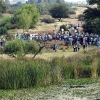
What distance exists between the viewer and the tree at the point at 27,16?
52.5m

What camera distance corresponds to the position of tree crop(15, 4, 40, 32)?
52.5 m

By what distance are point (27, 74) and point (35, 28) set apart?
42.7 metres

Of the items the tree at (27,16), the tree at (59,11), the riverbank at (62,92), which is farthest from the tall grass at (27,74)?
the tree at (59,11)

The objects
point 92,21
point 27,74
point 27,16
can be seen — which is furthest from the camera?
point 27,16

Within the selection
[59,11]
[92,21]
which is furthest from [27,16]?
[59,11]

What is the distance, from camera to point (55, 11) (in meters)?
75.6

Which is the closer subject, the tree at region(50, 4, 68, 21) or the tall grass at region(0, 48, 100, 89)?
the tall grass at region(0, 48, 100, 89)

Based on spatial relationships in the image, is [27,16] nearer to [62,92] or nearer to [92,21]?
[92,21]

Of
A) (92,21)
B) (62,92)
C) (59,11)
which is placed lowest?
(59,11)

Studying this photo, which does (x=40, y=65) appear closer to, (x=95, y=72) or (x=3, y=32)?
(x=95, y=72)

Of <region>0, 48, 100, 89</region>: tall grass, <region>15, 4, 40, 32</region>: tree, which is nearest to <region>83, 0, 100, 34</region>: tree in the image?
<region>15, 4, 40, 32</region>: tree

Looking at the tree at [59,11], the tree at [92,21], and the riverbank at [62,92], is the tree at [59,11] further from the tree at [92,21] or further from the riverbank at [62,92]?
the riverbank at [62,92]

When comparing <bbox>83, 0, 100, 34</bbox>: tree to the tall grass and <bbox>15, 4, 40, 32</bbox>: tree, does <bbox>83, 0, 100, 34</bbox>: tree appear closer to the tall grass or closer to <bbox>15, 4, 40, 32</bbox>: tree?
<bbox>15, 4, 40, 32</bbox>: tree

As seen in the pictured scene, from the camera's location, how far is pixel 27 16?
175 feet
